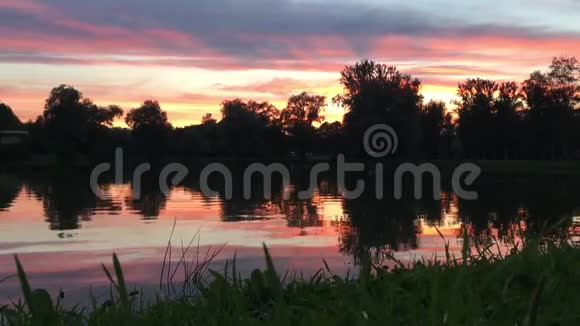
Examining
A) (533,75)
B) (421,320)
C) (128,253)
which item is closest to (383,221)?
(128,253)

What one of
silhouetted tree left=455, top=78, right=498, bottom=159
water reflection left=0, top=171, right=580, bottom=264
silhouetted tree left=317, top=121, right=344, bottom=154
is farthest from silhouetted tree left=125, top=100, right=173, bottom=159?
water reflection left=0, top=171, right=580, bottom=264

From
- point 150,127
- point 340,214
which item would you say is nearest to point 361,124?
point 340,214

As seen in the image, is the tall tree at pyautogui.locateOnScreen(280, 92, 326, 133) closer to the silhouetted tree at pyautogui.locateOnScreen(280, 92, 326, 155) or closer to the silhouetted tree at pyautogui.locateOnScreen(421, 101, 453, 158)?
the silhouetted tree at pyautogui.locateOnScreen(280, 92, 326, 155)

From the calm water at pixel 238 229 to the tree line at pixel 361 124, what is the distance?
43.1m

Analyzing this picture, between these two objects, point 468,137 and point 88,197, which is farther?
point 468,137

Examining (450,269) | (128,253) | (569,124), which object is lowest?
(128,253)

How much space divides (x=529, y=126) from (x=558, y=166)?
18.3 metres

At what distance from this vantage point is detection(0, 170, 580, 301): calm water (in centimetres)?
1048

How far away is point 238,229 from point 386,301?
12.6m

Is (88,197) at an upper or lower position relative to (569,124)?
lower

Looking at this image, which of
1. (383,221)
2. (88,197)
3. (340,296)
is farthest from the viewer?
(88,197)

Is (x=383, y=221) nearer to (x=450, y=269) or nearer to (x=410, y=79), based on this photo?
(x=450, y=269)

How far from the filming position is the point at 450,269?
4520 mm

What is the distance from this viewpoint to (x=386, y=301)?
11.7 ft
